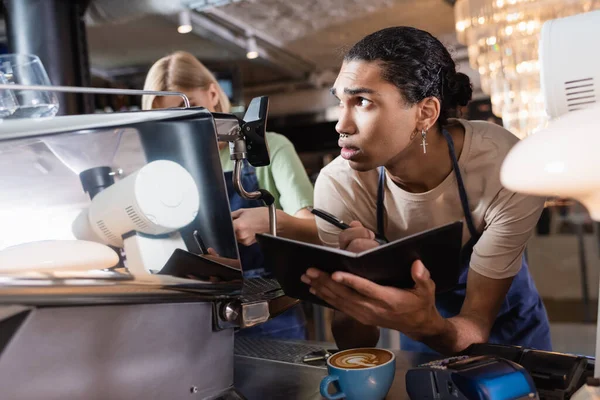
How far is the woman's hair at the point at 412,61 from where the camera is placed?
3.83 ft

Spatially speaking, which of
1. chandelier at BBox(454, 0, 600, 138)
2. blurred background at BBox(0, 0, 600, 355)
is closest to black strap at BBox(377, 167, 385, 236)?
blurred background at BBox(0, 0, 600, 355)

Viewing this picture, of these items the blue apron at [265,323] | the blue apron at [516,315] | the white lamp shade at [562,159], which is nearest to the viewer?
the white lamp shade at [562,159]

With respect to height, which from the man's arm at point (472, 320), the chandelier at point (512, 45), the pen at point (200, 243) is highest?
the chandelier at point (512, 45)

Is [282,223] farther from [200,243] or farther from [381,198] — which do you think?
[200,243]

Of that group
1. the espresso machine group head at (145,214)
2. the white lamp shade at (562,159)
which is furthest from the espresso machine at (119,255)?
the white lamp shade at (562,159)

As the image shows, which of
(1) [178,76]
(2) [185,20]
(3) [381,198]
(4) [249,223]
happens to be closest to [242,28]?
(2) [185,20]

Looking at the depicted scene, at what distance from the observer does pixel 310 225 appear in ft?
4.80

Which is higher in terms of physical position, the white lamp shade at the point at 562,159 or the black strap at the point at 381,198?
the white lamp shade at the point at 562,159

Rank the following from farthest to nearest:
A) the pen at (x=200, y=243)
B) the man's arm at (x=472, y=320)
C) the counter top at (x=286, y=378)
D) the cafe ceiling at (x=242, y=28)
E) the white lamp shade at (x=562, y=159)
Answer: the cafe ceiling at (x=242, y=28), the man's arm at (x=472, y=320), the counter top at (x=286, y=378), the pen at (x=200, y=243), the white lamp shade at (x=562, y=159)

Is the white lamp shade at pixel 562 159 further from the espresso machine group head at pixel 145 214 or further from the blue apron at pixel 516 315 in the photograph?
the blue apron at pixel 516 315

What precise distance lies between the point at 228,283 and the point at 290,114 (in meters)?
6.75

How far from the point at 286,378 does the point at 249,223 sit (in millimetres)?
271

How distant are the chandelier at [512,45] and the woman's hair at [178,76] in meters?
2.31

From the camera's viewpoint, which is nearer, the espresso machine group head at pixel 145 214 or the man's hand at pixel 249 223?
the espresso machine group head at pixel 145 214
